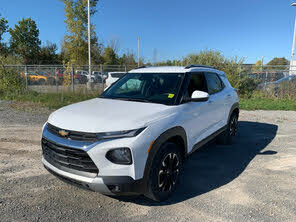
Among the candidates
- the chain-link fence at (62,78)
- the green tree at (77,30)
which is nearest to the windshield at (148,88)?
the chain-link fence at (62,78)

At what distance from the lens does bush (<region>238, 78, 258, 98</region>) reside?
14.6m

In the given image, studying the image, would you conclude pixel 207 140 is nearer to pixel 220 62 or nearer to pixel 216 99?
pixel 216 99

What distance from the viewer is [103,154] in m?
2.43

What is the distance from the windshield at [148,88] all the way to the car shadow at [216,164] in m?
1.34

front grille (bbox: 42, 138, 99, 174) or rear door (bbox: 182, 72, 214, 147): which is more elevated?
rear door (bbox: 182, 72, 214, 147)

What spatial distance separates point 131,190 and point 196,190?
4.24 feet

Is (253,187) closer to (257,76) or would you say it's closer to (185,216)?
(185,216)

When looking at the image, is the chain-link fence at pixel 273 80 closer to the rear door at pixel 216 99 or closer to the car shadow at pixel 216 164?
the car shadow at pixel 216 164

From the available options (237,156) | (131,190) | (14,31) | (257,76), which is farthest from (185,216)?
(14,31)

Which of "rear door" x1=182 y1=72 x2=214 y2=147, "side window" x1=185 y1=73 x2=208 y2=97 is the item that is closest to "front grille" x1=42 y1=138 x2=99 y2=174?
"rear door" x1=182 y1=72 x2=214 y2=147

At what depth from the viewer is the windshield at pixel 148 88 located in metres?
3.48

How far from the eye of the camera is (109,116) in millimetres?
2748

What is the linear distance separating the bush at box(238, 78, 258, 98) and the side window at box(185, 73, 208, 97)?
1148cm

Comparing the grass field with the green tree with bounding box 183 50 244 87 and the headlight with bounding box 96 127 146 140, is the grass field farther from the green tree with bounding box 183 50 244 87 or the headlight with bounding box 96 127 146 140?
the headlight with bounding box 96 127 146 140
